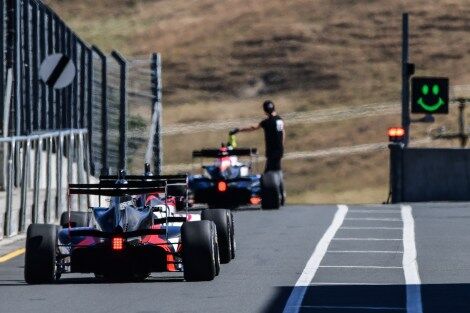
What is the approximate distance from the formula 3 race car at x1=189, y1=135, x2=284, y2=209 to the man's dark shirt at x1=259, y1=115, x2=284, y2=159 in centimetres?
35

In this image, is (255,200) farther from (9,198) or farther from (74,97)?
(9,198)

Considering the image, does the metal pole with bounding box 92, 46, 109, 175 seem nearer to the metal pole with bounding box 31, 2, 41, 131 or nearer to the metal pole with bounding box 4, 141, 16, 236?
the metal pole with bounding box 31, 2, 41, 131

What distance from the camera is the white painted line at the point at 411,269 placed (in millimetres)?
15993

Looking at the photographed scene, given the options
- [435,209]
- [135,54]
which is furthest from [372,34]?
A: [435,209]

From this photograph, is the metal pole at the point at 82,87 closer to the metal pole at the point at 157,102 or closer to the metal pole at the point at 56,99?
the metal pole at the point at 56,99

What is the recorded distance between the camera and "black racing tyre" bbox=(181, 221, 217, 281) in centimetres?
1770

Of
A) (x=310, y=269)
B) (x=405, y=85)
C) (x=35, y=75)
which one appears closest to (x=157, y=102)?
(x=35, y=75)

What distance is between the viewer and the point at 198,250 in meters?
17.8

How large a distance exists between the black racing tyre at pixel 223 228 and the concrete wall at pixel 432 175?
18.5 m

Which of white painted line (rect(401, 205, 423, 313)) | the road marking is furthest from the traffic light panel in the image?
the road marking

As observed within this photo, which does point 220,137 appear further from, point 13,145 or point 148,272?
point 148,272

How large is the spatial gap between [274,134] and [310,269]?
47.5ft

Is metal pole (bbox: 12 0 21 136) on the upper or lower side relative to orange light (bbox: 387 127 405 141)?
upper

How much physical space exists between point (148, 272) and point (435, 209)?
1579 centimetres
